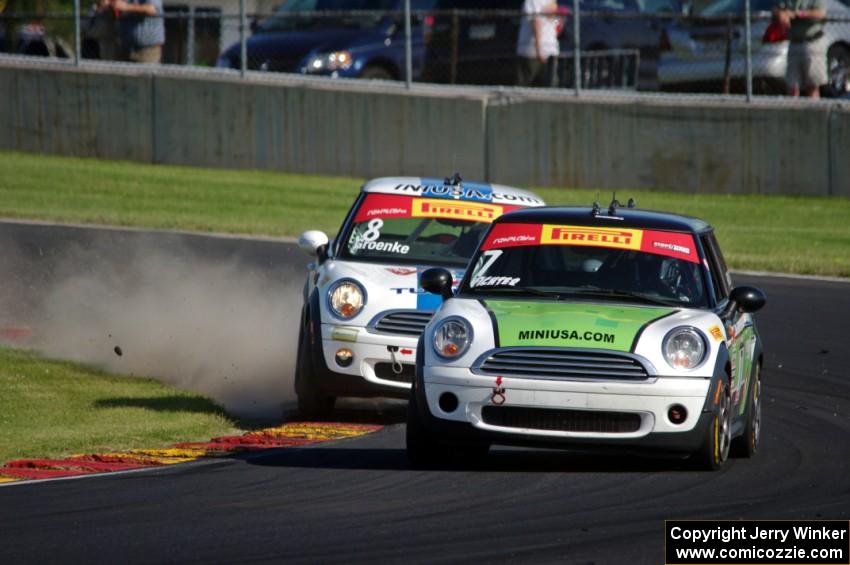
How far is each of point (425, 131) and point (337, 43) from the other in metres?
2.35

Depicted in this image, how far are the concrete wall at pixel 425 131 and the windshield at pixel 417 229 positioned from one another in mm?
11475

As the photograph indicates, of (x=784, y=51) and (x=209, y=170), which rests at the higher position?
(x=784, y=51)

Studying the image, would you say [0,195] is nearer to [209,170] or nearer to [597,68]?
[209,170]

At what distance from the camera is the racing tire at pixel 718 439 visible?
8.41 meters

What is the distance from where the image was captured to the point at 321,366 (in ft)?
34.9

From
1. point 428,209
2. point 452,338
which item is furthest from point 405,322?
point 452,338

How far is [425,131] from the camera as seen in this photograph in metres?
24.2

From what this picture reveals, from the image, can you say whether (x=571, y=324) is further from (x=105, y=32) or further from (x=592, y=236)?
(x=105, y=32)

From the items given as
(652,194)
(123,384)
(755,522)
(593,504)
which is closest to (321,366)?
(123,384)

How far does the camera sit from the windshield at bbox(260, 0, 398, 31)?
2509cm

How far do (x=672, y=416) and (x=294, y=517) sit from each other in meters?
1.98

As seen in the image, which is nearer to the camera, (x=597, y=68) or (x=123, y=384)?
(x=123, y=384)

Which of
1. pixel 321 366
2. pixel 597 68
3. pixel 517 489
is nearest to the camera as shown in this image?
pixel 517 489

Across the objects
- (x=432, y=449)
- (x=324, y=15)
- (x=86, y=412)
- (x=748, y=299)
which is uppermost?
(x=324, y=15)
